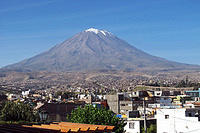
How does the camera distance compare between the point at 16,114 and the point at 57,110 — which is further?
the point at 57,110

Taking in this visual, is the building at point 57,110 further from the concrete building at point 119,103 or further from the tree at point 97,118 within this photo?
the tree at point 97,118

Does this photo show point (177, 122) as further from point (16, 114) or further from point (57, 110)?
point (57, 110)

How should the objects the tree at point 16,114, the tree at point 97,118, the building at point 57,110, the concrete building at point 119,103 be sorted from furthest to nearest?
the concrete building at point 119,103 → the building at point 57,110 → the tree at point 16,114 → the tree at point 97,118

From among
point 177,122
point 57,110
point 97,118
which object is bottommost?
point 177,122

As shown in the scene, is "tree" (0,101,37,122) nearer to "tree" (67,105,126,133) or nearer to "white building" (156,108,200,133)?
"tree" (67,105,126,133)

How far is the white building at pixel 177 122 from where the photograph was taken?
33334mm

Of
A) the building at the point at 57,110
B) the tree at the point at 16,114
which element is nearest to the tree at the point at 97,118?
the tree at the point at 16,114

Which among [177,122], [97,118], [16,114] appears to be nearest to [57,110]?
[16,114]

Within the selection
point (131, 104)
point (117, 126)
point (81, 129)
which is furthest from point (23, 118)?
point (131, 104)

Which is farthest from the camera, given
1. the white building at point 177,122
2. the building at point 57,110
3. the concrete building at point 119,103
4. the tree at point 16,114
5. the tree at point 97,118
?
the concrete building at point 119,103

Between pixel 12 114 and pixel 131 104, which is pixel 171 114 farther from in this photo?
pixel 131 104

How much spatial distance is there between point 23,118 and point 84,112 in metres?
6.32

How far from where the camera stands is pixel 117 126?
30094 millimetres

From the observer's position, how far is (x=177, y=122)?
114ft
